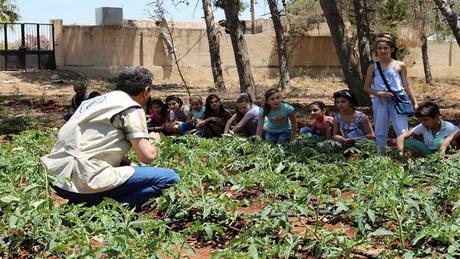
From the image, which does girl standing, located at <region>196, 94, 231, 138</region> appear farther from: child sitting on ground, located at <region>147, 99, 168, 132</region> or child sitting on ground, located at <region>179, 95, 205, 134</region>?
child sitting on ground, located at <region>147, 99, 168, 132</region>

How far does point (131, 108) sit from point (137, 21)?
66.7 feet

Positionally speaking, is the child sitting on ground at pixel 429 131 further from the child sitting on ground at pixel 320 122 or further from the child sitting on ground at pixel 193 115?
the child sitting on ground at pixel 193 115

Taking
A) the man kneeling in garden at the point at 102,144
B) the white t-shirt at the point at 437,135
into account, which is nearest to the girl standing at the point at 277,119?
the white t-shirt at the point at 437,135

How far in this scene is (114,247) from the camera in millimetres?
Answer: 3361

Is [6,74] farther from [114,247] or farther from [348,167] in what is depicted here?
[114,247]

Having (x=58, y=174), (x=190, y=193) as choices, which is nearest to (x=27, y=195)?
(x=58, y=174)

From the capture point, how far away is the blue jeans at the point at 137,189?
4488 millimetres

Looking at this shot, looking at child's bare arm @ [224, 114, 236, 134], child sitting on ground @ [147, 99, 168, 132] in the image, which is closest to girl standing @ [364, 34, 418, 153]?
child's bare arm @ [224, 114, 236, 134]

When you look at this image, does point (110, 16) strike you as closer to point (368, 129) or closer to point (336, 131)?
point (336, 131)

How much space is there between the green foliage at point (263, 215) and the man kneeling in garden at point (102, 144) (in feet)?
0.46

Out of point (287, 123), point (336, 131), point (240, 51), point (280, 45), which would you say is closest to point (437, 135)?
point (336, 131)

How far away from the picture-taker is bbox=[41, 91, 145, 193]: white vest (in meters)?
4.30

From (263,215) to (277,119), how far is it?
12.5ft

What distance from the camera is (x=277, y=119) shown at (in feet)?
25.7
